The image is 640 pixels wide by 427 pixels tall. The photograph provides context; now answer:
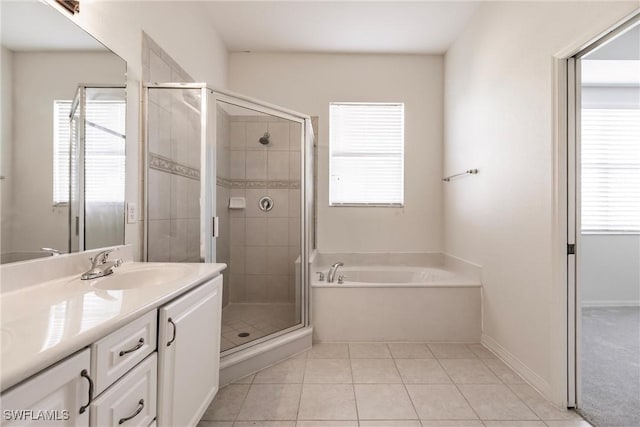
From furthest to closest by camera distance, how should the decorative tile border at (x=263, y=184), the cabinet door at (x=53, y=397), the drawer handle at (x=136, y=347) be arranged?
the decorative tile border at (x=263, y=184), the drawer handle at (x=136, y=347), the cabinet door at (x=53, y=397)

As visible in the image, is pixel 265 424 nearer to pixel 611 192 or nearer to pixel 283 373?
pixel 283 373


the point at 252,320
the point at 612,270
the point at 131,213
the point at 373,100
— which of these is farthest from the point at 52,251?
the point at 612,270

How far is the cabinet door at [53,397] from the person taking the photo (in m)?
0.51

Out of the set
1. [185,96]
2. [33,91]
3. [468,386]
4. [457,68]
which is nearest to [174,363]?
[33,91]

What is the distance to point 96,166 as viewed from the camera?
1339 mm

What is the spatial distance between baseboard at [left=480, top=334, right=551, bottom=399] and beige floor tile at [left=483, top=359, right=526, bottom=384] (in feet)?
0.08

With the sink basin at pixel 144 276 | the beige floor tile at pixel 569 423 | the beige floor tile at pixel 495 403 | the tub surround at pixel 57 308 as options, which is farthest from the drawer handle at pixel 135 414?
the beige floor tile at pixel 569 423

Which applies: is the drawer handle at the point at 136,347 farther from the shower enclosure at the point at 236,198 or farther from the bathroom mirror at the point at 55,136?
the shower enclosure at the point at 236,198

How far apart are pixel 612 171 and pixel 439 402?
3.35 m

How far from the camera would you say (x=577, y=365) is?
154cm

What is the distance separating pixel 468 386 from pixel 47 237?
2.31m

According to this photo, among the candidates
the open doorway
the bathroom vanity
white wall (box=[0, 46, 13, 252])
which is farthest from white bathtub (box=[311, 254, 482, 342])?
white wall (box=[0, 46, 13, 252])

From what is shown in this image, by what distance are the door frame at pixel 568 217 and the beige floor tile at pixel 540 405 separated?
71 millimetres

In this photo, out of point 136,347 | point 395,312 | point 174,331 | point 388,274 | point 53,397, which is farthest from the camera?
point 388,274
